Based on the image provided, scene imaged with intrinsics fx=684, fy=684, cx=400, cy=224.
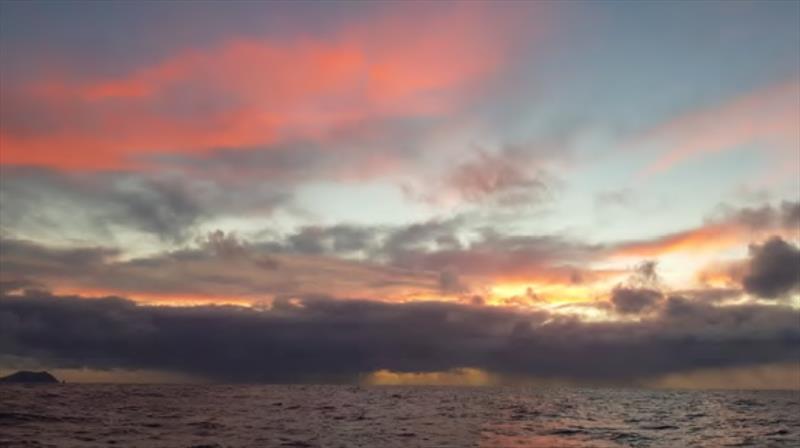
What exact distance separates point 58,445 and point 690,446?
44.2 m

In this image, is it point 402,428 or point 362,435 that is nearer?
point 362,435

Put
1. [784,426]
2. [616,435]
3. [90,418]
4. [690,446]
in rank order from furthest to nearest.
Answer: [784,426] < [90,418] < [616,435] < [690,446]

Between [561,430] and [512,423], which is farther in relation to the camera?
[512,423]

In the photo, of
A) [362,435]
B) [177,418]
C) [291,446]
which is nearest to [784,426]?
[362,435]

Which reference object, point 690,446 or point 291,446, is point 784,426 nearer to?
point 690,446

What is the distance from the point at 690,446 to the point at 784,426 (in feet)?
98.0

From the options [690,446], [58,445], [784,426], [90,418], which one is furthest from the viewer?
[784,426]

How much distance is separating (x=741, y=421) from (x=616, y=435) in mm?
31964

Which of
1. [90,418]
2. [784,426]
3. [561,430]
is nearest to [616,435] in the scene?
[561,430]

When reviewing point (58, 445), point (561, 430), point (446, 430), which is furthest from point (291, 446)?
point (561, 430)

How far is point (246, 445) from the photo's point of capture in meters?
45.3

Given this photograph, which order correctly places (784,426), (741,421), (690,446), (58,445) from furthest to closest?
(741,421) < (784,426) < (690,446) < (58,445)

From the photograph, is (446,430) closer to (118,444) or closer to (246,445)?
(246,445)

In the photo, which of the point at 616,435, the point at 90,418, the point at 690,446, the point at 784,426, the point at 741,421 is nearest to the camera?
the point at 690,446
